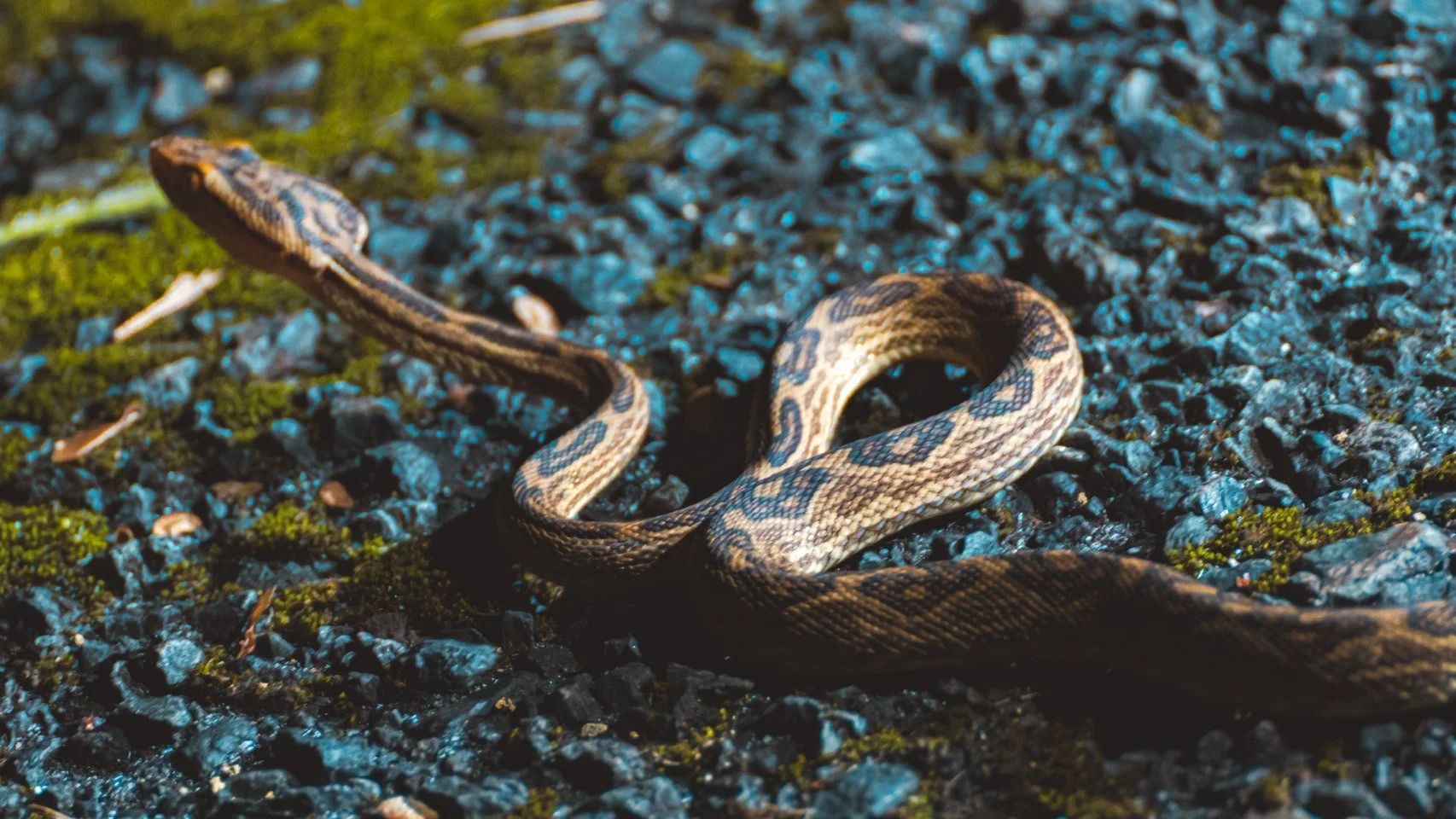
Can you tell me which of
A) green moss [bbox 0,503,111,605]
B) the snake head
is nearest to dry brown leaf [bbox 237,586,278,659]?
green moss [bbox 0,503,111,605]

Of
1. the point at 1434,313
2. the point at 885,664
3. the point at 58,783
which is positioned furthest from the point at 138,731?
the point at 1434,313

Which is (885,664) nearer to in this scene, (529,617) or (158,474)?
(529,617)

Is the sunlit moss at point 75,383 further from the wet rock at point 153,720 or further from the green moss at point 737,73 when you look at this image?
the green moss at point 737,73

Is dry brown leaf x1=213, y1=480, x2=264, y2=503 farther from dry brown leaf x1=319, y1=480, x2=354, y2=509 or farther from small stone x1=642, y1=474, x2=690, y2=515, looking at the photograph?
small stone x1=642, y1=474, x2=690, y2=515

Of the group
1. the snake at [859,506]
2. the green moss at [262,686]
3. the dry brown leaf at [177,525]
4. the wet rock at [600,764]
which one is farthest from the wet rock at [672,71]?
the wet rock at [600,764]

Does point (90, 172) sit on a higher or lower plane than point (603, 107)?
lower

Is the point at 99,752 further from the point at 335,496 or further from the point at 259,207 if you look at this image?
the point at 259,207

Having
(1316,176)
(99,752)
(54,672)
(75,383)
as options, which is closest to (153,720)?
(99,752)
